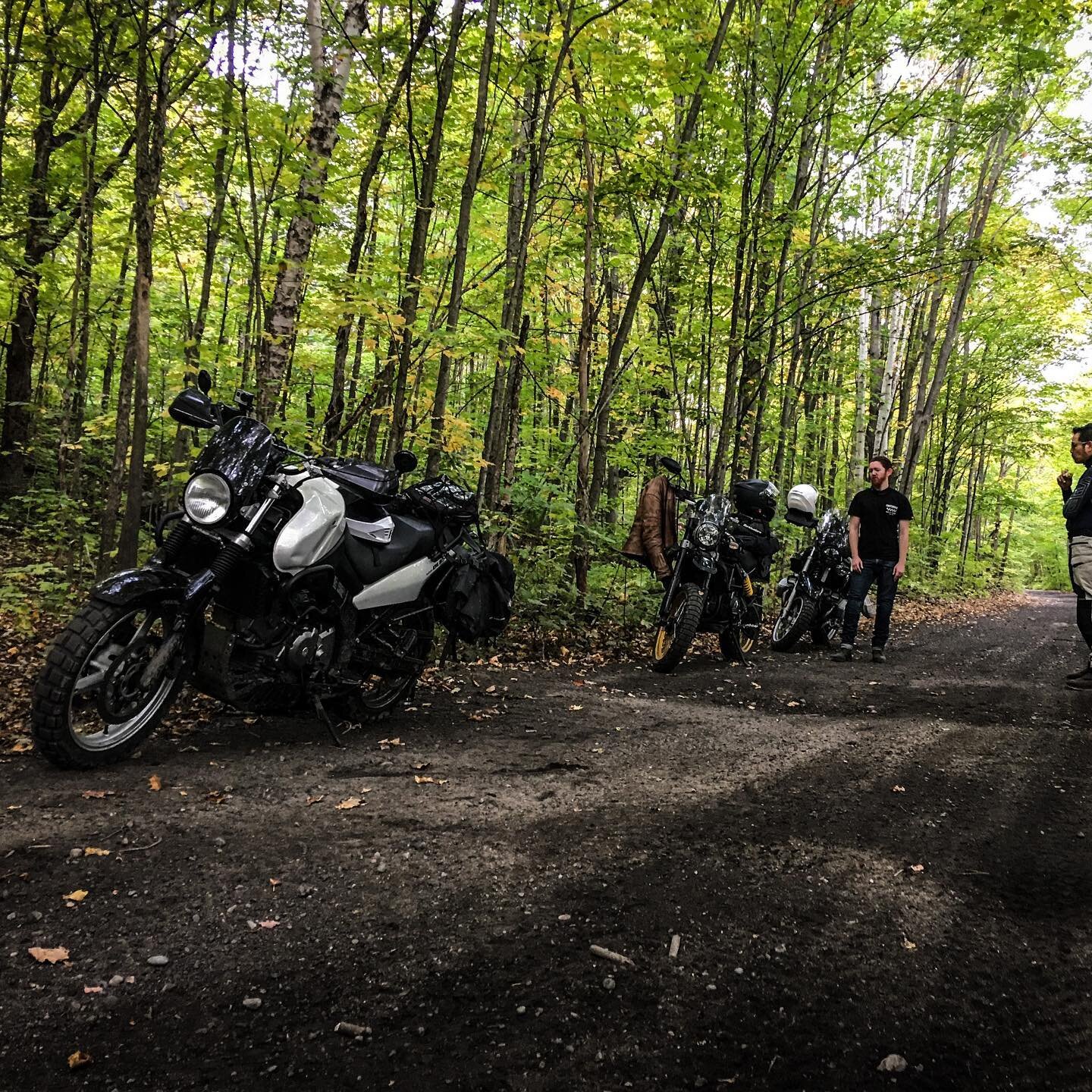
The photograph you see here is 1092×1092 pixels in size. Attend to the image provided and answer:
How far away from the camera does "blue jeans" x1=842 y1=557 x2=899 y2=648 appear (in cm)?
786

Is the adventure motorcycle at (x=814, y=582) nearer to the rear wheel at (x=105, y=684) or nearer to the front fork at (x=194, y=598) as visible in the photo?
the front fork at (x=194, y=598)

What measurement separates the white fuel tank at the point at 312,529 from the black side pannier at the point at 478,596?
3.30 ft

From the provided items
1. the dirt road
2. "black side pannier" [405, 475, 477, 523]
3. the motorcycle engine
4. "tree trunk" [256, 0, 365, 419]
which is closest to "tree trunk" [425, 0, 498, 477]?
"tree trunk" [256, 0, 365, 419]

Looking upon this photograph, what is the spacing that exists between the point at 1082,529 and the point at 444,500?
5.63 m

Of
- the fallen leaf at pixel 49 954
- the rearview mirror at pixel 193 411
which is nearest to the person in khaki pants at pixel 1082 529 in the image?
the rearview mirror at pixel 193 411

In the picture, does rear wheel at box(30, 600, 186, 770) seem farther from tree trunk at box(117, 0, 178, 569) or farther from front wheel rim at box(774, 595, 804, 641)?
front wheel rim at box(774, 595, 804, 641)

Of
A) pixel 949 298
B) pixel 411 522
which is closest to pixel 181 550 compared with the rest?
pixel 411 522

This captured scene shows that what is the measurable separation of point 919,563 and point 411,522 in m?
16.9

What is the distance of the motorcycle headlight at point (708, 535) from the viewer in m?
7.01

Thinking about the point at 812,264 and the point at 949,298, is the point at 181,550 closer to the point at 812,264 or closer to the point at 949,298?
the point at 812,264

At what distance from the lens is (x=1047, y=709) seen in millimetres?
5336

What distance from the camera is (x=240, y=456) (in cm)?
350

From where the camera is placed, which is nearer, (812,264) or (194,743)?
(194,743)

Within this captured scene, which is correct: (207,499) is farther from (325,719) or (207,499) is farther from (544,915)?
(544,915)
